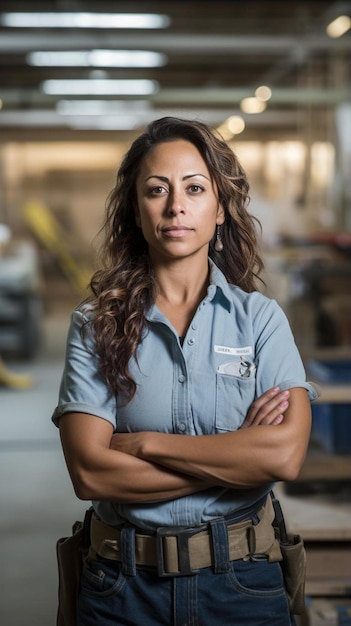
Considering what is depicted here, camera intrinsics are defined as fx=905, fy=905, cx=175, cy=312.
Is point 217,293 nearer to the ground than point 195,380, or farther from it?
farther from it

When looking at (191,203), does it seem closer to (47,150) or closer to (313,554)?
(313,554)

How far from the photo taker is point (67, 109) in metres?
9.78

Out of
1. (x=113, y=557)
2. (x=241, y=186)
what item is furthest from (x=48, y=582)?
(x=241, y=186)

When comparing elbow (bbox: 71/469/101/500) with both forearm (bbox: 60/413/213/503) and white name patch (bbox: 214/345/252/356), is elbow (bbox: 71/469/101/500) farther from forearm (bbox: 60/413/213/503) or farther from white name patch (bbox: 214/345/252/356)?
white name patch (bbox: 214/345/252/356)

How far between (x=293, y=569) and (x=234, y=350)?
47 centimetres

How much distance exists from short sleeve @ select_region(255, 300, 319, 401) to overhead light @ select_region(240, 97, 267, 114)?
7018 mm

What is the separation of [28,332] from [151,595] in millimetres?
8347

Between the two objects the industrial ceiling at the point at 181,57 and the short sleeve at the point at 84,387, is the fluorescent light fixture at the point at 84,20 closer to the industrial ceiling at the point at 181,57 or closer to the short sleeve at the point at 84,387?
the industrial ceiling at the point at 181,57

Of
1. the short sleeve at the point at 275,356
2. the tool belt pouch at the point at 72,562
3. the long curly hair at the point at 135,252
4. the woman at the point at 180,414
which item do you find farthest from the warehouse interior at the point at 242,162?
the tool belt pouch at the point at 72,562

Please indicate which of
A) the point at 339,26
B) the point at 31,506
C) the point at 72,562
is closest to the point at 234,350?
the point at 72,562

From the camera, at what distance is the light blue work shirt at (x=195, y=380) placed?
5.64 feet

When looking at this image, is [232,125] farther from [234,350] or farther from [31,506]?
[234,350]

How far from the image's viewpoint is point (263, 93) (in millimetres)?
8391

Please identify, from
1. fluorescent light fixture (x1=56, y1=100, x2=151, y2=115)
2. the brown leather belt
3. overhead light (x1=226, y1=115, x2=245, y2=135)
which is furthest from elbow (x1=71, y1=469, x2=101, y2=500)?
overhead light (x1=226, y1=115, x2=245, y2=135)
